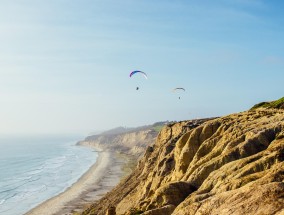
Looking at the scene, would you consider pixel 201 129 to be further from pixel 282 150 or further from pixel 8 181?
pixel 8 181

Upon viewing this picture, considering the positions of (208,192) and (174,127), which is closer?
(208,192)

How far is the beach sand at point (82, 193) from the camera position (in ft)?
233

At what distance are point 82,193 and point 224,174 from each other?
65.7 meters

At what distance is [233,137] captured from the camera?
3266cm

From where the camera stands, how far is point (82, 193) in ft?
279

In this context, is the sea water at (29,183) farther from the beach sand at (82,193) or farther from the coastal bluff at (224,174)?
the coastal bluff at (224,174)

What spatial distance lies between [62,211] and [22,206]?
12.1 m

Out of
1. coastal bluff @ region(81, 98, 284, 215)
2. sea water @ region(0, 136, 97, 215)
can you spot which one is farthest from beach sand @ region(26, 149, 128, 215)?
coastal bluff @ region(81, 98, 284, 215)

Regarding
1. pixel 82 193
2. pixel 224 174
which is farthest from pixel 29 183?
pixel 224 174

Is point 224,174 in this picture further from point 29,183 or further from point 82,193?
point 29,183

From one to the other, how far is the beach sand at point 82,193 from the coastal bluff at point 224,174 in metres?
26.6

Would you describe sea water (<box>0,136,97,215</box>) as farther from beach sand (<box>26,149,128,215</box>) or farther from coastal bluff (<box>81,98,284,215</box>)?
coastal bluff (<box>81,98,284,215</box>)

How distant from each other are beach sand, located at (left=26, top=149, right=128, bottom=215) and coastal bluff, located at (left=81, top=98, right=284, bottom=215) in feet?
87.3

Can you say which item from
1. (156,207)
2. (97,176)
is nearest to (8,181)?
(97,176)
